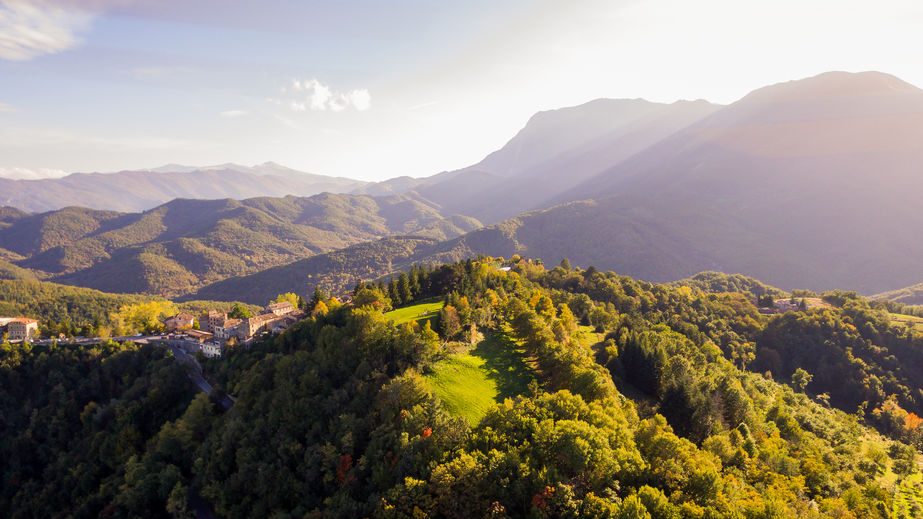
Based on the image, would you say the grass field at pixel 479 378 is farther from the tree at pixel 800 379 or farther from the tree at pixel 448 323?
the tree at pixel 800 379

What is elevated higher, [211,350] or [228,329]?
[228,329]

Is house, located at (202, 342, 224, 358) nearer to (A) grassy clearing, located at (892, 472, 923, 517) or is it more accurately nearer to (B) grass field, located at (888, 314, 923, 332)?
(A) grassy clearing, located at (892, 472, 923, 517)

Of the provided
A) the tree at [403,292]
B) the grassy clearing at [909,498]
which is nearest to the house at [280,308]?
the tree at [403,292]

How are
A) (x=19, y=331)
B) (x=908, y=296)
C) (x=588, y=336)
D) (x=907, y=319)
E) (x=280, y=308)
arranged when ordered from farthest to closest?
1. (x=908, y=296)
2. (x=907, y=319)
3. (x=280, y=308)
4. (x=19, y=331)
5. (x=588, y=336)

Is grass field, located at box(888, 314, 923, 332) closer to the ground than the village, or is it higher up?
closer to the ground

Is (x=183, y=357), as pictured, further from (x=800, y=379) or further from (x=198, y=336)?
(x=800, y=379)

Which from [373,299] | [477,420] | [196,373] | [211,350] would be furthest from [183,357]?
[477,420]

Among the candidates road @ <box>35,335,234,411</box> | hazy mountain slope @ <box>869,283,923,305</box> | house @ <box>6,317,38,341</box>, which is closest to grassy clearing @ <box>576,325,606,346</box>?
road @ <box>35,335,234,411</box>
